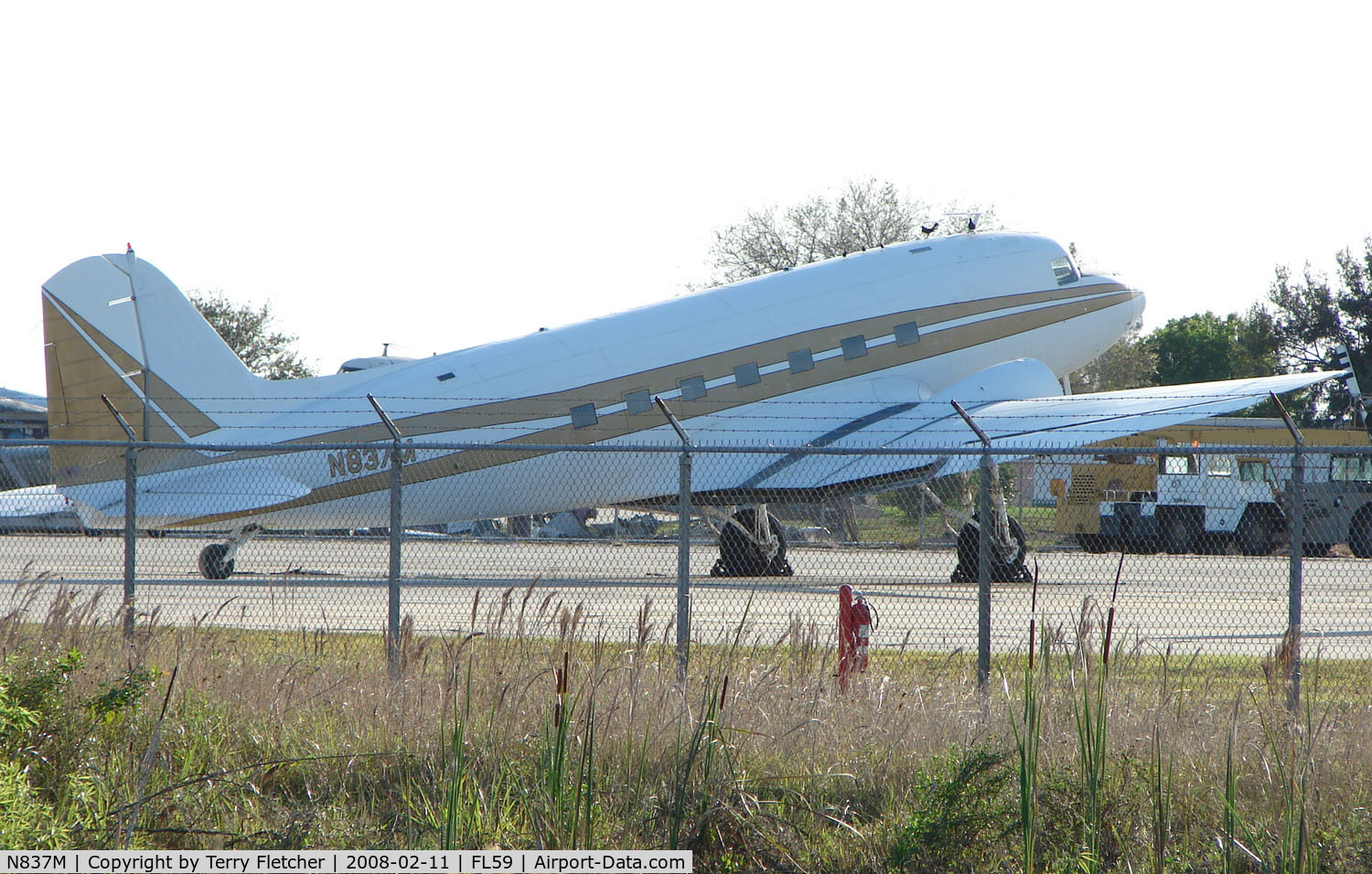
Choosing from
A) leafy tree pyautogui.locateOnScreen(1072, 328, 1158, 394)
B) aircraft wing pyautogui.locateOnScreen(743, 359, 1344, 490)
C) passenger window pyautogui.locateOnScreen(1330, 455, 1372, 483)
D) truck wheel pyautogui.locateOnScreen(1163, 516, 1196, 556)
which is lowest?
truck wheel pyautogui.locateOnScreen(1163, 516, 1196, 556)

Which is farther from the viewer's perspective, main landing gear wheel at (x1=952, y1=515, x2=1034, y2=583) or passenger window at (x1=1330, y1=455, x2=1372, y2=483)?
passenger window at (x1=1330, y1=455, x2=1372, y2=483)

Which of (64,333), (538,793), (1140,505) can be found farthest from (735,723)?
(1140,505)

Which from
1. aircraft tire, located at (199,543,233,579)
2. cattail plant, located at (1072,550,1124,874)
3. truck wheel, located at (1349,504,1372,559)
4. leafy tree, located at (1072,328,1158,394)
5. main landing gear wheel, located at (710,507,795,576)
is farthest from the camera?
leafy tree, located at (1072,328,1158,394)

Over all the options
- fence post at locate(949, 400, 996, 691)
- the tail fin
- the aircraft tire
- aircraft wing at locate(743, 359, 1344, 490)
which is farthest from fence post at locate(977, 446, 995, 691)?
the tail fin

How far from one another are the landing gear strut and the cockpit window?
1436cm

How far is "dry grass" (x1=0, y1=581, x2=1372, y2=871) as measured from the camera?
566 cm

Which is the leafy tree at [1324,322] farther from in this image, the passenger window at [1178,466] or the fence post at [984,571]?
the fence post at [984,571]

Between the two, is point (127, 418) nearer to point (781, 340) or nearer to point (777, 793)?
point (781, 340)

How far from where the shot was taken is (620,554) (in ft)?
69.7

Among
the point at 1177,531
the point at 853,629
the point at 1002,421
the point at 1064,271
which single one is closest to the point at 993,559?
the point at 1002,421

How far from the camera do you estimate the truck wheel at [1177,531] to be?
27.2 metres

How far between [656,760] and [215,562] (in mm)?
10796

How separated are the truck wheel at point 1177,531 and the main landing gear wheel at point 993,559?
41.1ft

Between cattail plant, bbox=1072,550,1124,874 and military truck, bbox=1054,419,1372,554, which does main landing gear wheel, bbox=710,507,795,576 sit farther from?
cattail plant, bbox=1072,550,1124,874
